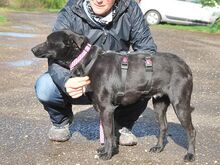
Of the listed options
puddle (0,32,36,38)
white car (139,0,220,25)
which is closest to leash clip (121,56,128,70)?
puddle (0,32,36,38)

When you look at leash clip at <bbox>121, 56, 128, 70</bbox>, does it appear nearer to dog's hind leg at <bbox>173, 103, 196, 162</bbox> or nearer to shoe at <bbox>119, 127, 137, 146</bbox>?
dog's hind leg at <bbox>173, 103, 196, 162</bbox>

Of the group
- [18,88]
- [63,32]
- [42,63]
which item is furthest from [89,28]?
[42,63]

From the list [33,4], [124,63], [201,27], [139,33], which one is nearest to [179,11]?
[201,27]

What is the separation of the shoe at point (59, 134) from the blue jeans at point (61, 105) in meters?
0.09

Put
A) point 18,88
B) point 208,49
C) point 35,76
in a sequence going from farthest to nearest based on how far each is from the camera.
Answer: point 208,49 → point 35,76 → point 18,88

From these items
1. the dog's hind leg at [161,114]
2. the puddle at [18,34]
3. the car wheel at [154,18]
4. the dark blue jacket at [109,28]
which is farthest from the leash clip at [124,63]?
the car wheel at [154,18]

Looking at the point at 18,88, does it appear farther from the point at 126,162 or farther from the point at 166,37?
the point at 166,37

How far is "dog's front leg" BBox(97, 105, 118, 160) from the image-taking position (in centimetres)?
452

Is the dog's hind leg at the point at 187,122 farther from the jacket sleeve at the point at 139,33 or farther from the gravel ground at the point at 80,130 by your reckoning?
the jacket sleeve at the point at 139,33

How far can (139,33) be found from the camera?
16.4 feet

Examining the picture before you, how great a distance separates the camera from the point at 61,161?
4.61m

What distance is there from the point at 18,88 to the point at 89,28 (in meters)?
2.89

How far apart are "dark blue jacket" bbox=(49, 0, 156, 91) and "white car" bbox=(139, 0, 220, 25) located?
48.7 ft

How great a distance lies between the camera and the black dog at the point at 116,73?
4.48 m
